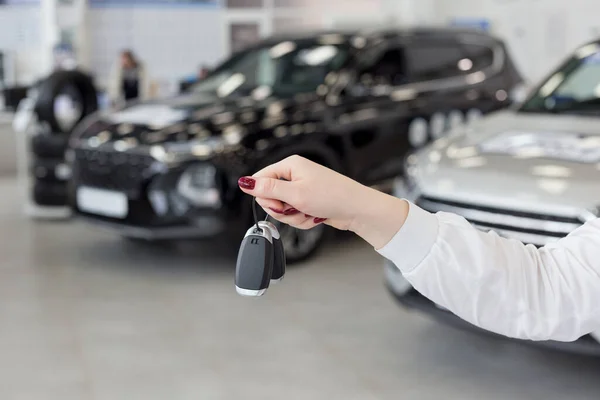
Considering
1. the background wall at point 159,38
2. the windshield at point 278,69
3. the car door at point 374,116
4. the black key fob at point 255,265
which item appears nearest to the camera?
the black key fob at point 255,265

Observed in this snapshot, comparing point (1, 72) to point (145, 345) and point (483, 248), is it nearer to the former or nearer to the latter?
point (145, 345)

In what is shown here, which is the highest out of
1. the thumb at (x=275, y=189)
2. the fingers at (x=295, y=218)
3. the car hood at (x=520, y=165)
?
the thumb at (x=275, y=189)

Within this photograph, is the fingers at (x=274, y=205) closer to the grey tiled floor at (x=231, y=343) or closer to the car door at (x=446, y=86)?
the grey tiled floor at (x=231, y=343)

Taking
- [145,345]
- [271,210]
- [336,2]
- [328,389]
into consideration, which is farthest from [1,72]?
[271,210]

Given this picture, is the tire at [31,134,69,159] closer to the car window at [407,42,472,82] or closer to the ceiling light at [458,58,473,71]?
the car window at [407,42,472,82]

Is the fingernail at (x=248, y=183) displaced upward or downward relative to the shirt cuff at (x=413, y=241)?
upward

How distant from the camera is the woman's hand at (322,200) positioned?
1201 mm

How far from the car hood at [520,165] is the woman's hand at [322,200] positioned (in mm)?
1780

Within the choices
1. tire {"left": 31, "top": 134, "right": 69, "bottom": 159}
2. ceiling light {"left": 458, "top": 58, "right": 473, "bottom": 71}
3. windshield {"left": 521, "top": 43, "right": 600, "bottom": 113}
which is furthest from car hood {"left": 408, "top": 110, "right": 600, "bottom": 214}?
tire {"left": 31, "top": 134, "right": 69, "bottom": 159}

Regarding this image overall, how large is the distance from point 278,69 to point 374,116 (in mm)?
755

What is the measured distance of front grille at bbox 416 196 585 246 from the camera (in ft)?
9.41

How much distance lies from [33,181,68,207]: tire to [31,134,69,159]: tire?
0.76ft

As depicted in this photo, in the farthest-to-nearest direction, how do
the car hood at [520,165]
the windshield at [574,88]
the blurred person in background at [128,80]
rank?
the blurred person in background at [128,80], the windshield at [574,88], the car hood at [520,165]

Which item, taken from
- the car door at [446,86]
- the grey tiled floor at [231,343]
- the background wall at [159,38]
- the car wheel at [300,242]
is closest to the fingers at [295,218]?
the grey tiled floor at [231,343]
